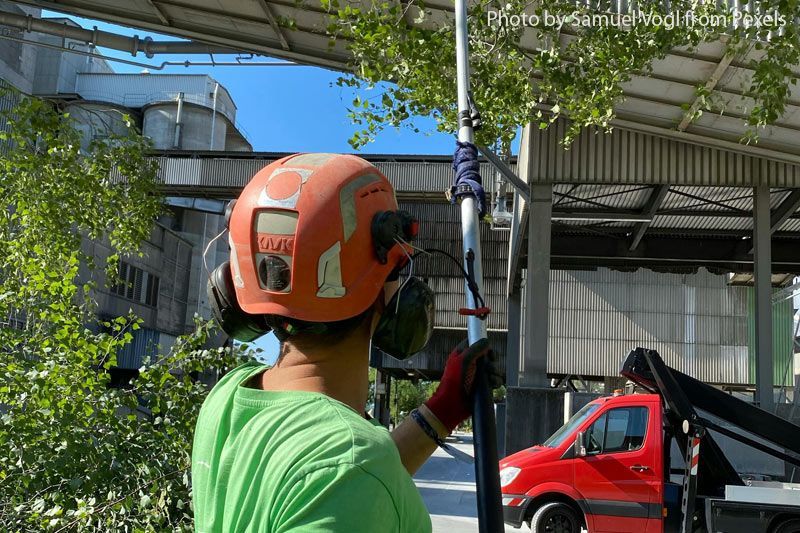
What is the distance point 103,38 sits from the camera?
489 inches

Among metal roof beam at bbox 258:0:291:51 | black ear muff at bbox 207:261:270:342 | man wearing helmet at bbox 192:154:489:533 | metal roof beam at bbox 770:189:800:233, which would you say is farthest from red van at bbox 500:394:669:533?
man wearing helmet at bbox 192:154:489:533

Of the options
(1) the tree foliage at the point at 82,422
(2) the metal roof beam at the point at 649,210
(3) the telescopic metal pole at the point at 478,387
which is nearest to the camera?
(3) the telescopic metal pole at the point at 478,387

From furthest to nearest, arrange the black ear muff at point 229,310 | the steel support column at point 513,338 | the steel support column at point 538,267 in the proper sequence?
the steel support column at point 513,338
the steel support column at point 538,267
the black ear muff at point 229,310

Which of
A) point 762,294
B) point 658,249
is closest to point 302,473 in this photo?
point 762,294

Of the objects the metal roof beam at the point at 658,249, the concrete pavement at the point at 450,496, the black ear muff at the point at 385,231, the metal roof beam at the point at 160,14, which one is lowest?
the concrete pavement at the point at 450,496

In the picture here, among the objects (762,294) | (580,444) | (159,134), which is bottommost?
(580,444)

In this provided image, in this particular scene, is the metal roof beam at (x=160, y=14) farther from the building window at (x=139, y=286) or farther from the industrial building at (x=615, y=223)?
the building window at (x=139, y=286)

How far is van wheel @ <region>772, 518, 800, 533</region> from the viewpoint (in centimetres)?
860

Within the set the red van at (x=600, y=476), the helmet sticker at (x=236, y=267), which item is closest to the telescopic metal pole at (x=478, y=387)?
the helmet sticker at (x=236, y=267)

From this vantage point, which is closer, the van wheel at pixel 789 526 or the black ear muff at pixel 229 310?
the black ear muff at pixel 229 310

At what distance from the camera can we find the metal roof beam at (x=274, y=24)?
11453 millimetres

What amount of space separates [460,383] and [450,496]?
14.7 m

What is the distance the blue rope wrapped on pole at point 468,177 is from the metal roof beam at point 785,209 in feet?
52.9

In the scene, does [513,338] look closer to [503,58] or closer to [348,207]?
[503,58]
